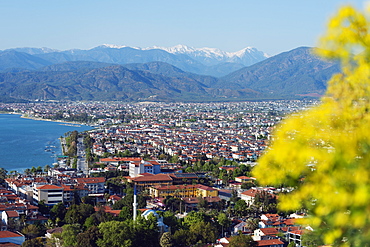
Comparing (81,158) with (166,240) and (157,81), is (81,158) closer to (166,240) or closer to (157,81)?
(166,240)

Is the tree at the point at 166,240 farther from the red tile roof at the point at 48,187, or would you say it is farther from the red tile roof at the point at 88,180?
the red tile roof at the point at 88,180

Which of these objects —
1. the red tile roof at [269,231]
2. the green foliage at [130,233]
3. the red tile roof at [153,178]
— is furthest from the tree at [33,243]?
the red tile roof at [153,178]

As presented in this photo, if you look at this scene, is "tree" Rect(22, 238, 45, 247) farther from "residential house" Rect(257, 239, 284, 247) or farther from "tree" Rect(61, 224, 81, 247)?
"residential house" Rect(257, 239, 284, 247)

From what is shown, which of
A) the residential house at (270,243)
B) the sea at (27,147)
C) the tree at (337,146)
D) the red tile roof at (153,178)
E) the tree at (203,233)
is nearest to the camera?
the tree at (337,146)

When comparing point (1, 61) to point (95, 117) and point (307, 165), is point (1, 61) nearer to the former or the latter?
point (95, 117)

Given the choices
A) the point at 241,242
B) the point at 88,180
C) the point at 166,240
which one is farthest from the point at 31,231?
the point at 88,180
